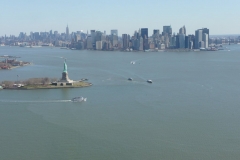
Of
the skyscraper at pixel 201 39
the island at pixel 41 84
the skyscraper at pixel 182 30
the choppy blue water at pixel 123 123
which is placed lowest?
the choppy blue water at pixel 123 123

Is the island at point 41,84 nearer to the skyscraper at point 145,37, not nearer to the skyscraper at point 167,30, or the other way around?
the skyscraper at point 145,37

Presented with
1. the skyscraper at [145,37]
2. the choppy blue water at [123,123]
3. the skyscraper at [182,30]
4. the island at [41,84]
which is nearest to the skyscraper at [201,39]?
the skyscraper at [182,30]

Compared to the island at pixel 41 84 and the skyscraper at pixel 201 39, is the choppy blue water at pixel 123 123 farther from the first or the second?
the skyscraper at pixel 201 39

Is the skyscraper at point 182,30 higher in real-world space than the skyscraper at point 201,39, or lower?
higher

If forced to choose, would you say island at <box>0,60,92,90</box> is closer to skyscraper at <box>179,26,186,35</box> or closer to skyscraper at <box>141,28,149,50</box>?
skyscraper at <box>141,28,149,50</box>

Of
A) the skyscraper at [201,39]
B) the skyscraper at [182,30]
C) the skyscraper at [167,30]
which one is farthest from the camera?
the skyscraper at [167,30]

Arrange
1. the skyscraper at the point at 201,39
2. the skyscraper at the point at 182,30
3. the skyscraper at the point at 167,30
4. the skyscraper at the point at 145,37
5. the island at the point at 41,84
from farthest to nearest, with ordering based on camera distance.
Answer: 1. the skyscraper at the point at 167,30
2. the skyscraper at the point at 182,30
3. the skyscraper at the point at 201,39
4. the skyscraper at the point at 145,37
5. the island at the point at 41,84

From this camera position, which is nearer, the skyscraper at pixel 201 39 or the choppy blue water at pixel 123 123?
the choppy blue water at pixel 123 123

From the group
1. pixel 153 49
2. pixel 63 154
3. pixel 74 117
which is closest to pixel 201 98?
pixel 74 117

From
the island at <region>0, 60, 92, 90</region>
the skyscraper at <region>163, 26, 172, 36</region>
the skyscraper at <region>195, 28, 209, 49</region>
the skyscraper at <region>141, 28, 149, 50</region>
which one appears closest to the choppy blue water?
the island at <region>0, 60, 92, 90</region>

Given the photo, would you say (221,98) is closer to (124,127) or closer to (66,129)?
(124,127)

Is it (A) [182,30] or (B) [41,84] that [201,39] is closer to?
(A) [182,30]
